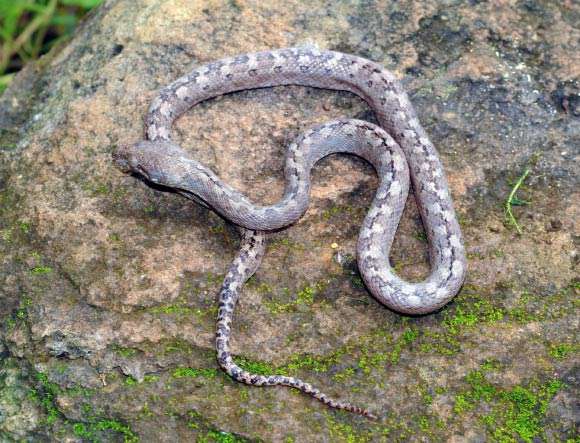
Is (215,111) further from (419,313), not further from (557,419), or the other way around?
(557,419)

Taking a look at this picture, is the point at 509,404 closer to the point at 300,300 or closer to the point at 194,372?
Result: the point at 300,300

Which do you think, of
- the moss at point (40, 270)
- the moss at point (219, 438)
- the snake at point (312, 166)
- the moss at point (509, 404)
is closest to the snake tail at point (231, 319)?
the snake at point (312, 166)

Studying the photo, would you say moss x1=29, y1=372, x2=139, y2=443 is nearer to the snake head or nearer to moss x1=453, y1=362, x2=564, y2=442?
the snake head

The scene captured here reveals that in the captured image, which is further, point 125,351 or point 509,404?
point 125,351

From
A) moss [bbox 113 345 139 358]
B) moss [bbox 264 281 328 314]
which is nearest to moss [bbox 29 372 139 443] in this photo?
moss [bbox 113 345 139 358]

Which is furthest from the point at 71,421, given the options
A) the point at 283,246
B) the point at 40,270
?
the point at 283,246

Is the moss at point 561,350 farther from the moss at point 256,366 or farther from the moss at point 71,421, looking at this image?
the moss at point 71,421
